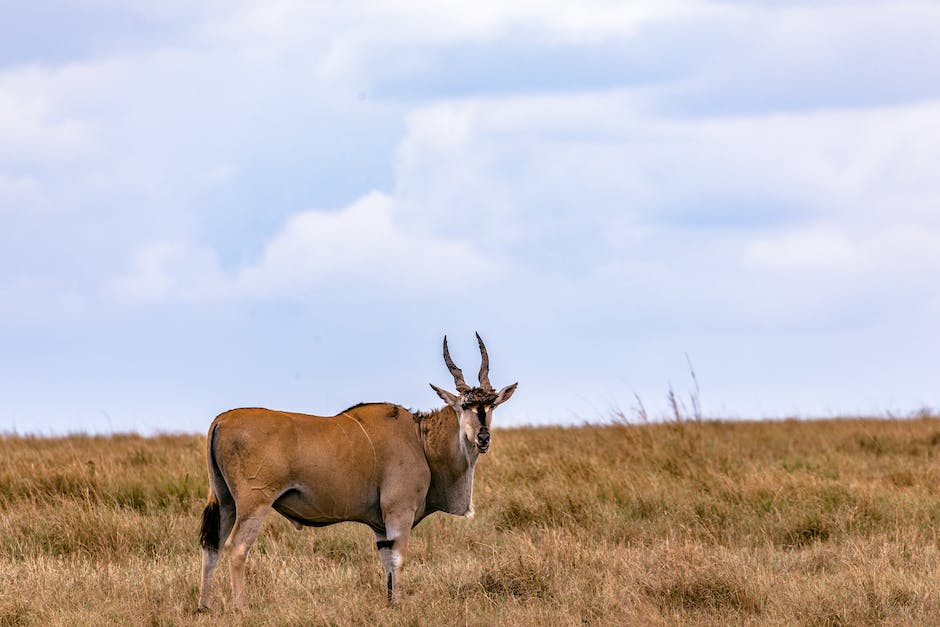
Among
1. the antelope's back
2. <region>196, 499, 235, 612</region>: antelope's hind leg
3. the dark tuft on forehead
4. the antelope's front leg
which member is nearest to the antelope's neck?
the antelope's back

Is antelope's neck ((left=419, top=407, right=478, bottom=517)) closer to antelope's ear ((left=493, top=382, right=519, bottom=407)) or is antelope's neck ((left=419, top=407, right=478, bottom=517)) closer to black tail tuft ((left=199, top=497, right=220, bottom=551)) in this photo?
antelope's ear ((left=493, top=382, right=519, bottom=407))

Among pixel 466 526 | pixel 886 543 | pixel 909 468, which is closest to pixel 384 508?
pixel 466 526

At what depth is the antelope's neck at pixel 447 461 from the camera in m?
9.87

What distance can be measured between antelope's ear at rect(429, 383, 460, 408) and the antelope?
0.01 m

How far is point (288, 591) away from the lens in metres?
9.30

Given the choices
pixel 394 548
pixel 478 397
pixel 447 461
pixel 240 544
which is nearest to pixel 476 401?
pixel 478 397

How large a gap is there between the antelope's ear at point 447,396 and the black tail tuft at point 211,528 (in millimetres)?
1937

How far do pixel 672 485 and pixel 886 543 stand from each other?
11.4 feet

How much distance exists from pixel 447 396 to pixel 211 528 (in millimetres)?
2122

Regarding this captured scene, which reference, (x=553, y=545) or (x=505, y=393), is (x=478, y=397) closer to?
(x=505, y=393)

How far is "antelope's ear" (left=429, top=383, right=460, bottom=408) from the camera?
31.5 ft

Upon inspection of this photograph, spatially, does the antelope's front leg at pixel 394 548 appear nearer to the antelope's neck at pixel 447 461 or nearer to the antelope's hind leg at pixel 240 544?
the antelope's neck at pixel 447 461

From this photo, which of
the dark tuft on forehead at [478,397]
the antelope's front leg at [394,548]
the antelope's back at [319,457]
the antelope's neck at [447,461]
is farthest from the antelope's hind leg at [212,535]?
the dark tuft on forehead at [478,397]

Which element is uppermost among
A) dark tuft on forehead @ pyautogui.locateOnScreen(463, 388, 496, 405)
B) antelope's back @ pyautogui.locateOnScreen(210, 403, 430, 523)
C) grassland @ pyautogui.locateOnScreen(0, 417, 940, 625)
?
dark tuft on forehead @ pyautogui.locateOnScreen(463, 388, 496, 405)
